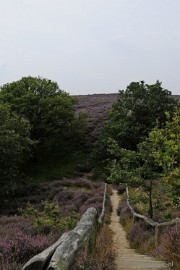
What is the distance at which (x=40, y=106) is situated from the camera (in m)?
47.6

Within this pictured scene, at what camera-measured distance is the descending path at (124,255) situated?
8523 millimetres

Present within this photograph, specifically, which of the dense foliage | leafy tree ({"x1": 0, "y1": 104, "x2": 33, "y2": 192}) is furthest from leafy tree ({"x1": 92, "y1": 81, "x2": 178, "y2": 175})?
leafy tree ({"x1": 0, "y1": 104, "x2": 33, "y2": 192})

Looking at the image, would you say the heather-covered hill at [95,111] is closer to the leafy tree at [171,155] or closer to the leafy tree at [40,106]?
the leafy tree at [40,106]

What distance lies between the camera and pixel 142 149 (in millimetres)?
17812

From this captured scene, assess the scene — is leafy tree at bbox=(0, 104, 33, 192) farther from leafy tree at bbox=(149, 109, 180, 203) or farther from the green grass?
leafy tree at bbox=(149, 109, 180, 203)

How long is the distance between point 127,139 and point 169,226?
33774 millimetres

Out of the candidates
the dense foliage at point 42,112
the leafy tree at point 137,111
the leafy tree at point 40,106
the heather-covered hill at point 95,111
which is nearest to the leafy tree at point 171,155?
the dense foliage at point 42,112

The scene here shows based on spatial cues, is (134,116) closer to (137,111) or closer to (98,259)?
(137,111)

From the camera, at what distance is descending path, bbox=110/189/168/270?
852cm

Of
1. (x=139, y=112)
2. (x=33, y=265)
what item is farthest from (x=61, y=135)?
(x=33, y=265)

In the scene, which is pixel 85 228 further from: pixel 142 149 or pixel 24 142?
pixel 24 142

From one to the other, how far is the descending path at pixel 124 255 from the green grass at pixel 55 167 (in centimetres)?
975

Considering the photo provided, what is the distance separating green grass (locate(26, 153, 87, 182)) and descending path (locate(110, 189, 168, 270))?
975cm

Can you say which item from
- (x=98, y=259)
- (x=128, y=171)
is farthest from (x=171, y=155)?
(x=98, y=259)
